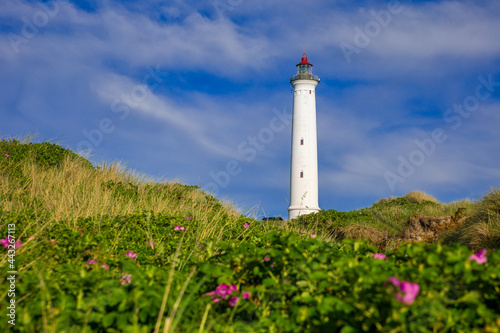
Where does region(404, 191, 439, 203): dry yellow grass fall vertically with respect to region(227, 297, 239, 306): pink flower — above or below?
above

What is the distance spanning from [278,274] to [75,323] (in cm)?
176

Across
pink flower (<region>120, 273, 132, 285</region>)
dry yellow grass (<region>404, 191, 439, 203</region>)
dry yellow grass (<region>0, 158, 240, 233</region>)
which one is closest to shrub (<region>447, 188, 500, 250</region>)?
dry yellow grass (<region>0, 158, 240, 233</region>)

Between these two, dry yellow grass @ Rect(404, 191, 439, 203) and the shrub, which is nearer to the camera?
the shrub

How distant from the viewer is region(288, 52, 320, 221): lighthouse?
28.2 m

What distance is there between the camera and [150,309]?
3037 millimetres

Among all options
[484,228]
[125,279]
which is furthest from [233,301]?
[484,228]

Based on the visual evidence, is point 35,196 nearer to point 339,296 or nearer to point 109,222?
point 109,222

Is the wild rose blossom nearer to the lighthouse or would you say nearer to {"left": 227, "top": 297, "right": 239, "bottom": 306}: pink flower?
{"left": 227, "top": 297, "right": 239, "bottom": 306}: pink flower

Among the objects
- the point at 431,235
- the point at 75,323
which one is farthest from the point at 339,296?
the point at 431,235

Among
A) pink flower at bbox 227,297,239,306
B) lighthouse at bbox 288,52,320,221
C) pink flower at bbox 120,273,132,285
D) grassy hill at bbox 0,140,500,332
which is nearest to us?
grassy hill at bbox 0,140,500,332

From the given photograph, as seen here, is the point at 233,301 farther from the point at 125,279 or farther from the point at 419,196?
the point at 419,196

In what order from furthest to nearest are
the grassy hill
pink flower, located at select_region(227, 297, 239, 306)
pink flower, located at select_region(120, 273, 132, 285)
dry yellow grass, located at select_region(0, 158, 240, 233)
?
dry yellow grass, located at select_region(0, 158, 240, 233)
pink flower, located at select_region(120, 273, 132, 285)
pink flower, located at select_region(227, 297, 239, 306)
the grassy hill

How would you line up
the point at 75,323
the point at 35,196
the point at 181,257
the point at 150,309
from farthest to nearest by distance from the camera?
the point at 35,196, the point at 181,257, the point at 75,323, the point at 150,309

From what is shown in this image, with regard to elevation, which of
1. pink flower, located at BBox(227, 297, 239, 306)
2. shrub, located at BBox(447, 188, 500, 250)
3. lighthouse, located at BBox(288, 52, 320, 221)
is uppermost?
lighthouse, located at BBox(288, 52, 320, 221)
